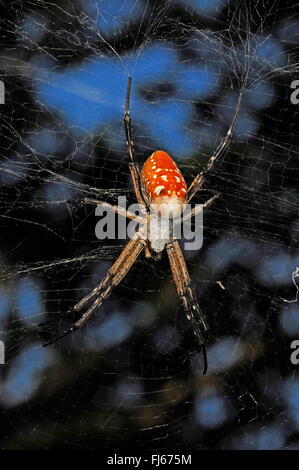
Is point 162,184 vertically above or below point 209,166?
Answer: below

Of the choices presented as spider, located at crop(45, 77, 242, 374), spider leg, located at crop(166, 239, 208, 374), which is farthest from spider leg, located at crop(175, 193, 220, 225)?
spider leg, located at crop(166, 239, 208, 374)

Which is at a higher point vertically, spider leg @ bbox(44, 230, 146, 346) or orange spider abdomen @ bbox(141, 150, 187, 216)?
orange spider abdomen @ bbox(141, 150, 187, 216)

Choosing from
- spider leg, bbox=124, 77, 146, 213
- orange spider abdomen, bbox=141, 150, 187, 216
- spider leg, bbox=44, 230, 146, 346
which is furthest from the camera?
spider leg, bbox=44, 230, 146, 346

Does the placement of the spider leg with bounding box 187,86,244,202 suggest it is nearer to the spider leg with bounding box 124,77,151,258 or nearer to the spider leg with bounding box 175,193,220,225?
the spider leg with bounding box 175,193,220,225

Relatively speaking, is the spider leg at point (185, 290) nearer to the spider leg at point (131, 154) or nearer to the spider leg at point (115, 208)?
the spider leg at point (115, 208)

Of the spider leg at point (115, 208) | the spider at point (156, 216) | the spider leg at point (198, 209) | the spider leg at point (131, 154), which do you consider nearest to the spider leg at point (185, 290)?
the spider at point (156, 216)

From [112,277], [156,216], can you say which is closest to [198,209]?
[156,216]

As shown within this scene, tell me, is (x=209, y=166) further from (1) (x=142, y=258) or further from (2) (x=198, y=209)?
(1) (x=142, y=258)

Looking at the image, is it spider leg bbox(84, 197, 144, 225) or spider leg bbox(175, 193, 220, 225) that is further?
spider leg bbox(175, 193, 220, 225)
